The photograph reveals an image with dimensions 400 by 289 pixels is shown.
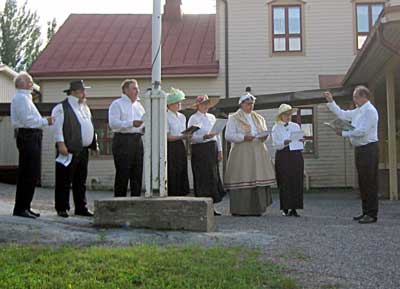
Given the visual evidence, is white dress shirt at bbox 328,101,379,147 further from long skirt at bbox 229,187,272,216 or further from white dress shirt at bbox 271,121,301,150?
long skirt at bbox 229,187,272,216

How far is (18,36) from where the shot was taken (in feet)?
146

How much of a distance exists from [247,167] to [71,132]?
252 cm

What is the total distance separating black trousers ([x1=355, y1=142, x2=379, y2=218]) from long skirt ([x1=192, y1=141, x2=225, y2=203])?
6.43ft

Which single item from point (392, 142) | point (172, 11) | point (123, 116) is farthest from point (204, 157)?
point (172, 11)

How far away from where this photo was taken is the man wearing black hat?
7.20m

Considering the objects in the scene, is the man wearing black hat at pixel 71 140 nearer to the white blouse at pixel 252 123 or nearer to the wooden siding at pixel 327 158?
the white blouse at pixel 252 123

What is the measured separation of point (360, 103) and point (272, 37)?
11700 millimetres

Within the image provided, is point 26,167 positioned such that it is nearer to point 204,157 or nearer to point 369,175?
point 204,157

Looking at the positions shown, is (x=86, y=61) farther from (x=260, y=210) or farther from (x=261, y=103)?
(x=260, y=210)

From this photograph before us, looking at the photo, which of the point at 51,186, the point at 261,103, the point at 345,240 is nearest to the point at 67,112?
the point at 345,240

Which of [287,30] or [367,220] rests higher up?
[287,30]

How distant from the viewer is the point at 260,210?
8.47 meters

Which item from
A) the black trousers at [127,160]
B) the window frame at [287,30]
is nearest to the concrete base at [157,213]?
the black trousers at [127,160]

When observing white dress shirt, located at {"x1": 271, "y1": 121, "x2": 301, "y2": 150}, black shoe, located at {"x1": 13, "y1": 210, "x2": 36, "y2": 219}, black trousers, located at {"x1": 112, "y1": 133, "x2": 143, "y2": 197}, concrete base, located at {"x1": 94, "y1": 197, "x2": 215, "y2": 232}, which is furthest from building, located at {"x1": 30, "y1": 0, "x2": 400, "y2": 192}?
concrete base, located at {"x1": 94, "y1": 197, "x2": 215, "y2": 232}
